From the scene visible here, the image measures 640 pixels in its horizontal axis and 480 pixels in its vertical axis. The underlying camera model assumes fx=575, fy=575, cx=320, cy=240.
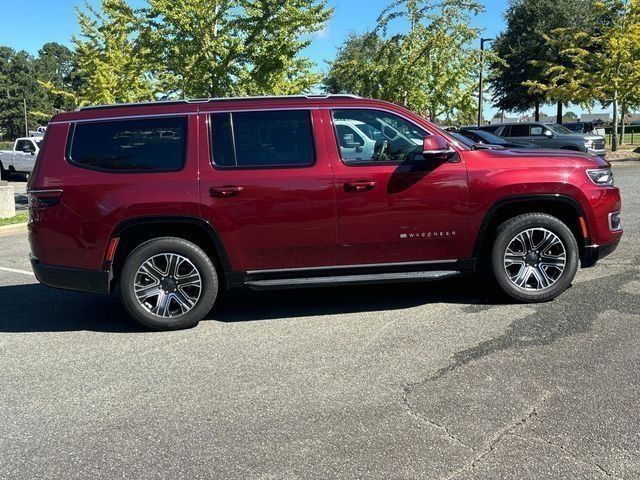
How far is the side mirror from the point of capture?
4914 millimetres

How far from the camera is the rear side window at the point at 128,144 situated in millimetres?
5023

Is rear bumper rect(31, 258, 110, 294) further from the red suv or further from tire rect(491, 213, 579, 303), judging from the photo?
tire rect(491, 213, 579, 303)

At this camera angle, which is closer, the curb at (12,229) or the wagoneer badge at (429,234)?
the wagoneer badge at (429,234)

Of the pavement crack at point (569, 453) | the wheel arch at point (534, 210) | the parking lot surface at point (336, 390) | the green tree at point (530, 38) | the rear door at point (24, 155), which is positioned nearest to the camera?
the pavement crack at point (569, 453)

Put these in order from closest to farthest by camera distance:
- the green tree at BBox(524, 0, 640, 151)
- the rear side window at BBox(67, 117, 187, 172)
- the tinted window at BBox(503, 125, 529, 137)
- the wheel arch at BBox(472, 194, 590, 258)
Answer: the rear side window at BBox(67, 117, 187, 172) < the wheel arch at BBox(472, 194, 590, 258) < the tinted window at BBox(503, 125, 529, 137) < the green tree at BBox(524, 0, 640, 151)

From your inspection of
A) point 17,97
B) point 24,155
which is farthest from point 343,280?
point 17,97

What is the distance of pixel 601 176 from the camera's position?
5.37 m

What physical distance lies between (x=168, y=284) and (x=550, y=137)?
1975cm

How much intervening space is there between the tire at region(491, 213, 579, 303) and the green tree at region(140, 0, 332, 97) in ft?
22.2

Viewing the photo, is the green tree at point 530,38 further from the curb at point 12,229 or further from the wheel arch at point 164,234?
the wheel arch at point 164,234

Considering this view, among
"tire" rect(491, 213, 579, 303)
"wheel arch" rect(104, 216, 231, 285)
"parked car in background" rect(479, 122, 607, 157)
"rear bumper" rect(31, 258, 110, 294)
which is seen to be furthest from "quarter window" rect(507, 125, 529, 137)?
"rear bumper" rect(31, 258, 110, 294)

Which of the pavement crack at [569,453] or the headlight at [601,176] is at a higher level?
the headlight at [601,176]

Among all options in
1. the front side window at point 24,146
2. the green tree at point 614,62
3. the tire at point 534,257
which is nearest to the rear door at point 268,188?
the tire at point 534,257

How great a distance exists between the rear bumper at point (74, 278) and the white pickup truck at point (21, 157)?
19641 mm
